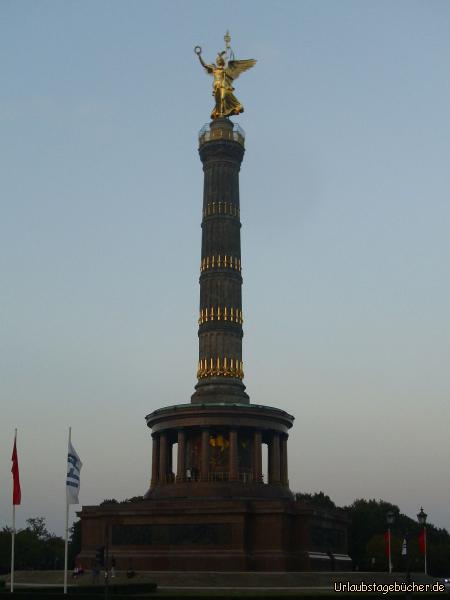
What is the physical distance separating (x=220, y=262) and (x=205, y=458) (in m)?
14.1

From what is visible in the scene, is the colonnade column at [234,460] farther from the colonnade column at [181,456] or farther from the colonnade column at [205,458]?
the colonnade column at [181,456]

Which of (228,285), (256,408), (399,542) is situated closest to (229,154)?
(228,285)

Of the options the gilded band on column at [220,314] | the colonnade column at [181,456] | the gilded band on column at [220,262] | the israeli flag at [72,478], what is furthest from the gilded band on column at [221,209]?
the israeli flag at [72,478]

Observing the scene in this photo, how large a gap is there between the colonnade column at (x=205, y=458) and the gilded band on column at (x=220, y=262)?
12173 mm

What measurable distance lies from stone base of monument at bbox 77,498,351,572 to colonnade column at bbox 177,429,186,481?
3257 mm

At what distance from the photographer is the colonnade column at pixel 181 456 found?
55.0 metres

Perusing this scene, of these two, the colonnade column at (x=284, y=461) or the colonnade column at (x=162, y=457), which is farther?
the colonnade column at (x=284, y=461)

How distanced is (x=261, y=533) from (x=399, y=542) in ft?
118

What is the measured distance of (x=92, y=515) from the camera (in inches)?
2108

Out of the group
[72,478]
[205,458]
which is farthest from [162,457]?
[72,478]

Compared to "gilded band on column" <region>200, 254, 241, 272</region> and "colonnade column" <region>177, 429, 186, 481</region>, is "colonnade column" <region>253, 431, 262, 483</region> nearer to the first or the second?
"colonnade column" <region>177, 429, 186, 481</region>

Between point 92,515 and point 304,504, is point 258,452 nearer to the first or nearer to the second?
point 304,504

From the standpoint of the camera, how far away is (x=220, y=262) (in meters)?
60.7

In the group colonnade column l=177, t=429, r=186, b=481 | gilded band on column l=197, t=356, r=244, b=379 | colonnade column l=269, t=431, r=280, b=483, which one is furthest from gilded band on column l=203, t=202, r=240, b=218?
colonnade column l=269, t=431, r=280, b=483
